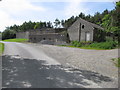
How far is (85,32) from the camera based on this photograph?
85.9 ft

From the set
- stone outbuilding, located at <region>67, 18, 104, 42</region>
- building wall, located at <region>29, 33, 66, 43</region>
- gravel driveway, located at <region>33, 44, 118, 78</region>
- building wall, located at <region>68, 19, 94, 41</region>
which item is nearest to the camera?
gravel driveway, located at <region>33, 44, 118, 78</region>

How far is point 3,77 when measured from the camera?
4414 mm

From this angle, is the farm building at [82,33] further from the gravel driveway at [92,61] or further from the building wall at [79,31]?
the gravel driveway at [92,61]

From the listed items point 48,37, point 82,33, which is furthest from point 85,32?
point 48,37

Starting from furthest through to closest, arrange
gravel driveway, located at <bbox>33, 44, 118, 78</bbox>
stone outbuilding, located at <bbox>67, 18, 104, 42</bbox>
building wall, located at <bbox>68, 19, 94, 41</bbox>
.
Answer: building wall, located at <bbox>68, 19, 94, 41</bbox> < stone outbuilding, located at <bbox>67, 18, 104, 42</bbox> < gravel driveway, located at <bbox>33, 44, 118, 78</bbox>

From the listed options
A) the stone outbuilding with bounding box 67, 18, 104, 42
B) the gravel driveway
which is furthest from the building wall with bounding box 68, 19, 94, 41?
the gravel driveway

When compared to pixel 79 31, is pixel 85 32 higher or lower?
lower

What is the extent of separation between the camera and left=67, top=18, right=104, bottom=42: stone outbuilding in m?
24.6

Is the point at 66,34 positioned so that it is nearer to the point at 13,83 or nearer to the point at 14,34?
the point at 13,83

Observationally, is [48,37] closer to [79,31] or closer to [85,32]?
[79,31]

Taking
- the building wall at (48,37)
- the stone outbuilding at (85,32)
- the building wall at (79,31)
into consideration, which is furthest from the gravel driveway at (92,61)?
the building wall at (48,37)

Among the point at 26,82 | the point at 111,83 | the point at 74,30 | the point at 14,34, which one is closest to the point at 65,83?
the point at 26,82

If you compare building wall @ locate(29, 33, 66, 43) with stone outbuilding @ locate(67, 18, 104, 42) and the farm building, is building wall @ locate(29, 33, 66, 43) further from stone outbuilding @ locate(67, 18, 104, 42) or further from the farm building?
stone outbuilding @ locate(67, 18, 104, 42)

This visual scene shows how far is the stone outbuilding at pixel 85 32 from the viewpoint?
80.6 feet
